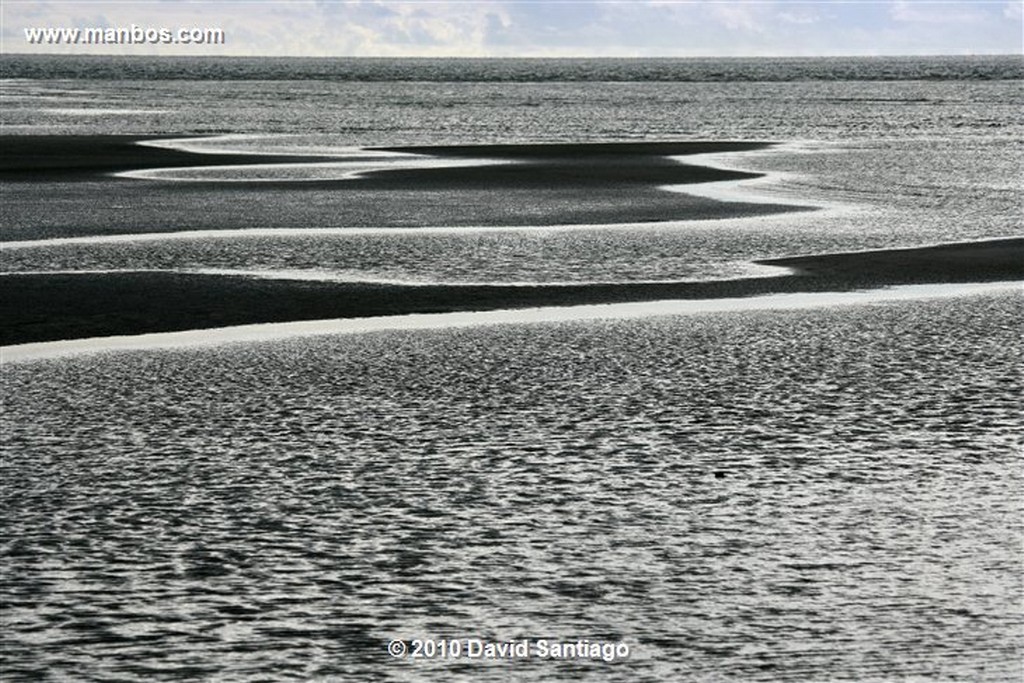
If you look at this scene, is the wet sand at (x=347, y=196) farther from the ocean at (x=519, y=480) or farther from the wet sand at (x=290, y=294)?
the wet sand at (x=290, y=294)

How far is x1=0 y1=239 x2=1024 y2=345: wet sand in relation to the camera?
11.1 m

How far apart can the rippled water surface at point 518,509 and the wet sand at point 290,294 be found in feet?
4.35

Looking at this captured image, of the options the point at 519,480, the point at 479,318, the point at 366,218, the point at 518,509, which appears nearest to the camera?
the point at 518,509

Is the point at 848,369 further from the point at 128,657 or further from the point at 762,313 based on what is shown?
the point at 128,657

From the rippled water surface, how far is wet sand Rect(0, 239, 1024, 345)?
133 centimetres

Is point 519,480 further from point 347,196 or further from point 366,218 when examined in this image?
point 347,196

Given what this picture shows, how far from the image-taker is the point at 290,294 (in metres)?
12.4

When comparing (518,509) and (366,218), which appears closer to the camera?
(518,509)

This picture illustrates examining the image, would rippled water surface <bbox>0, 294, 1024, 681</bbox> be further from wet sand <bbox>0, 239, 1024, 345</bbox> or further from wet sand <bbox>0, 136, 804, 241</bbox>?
wet sand <bbox>0, 136, 804, 241</bbox>

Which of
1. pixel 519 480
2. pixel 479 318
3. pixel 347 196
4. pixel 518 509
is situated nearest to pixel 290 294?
pixel 479 318

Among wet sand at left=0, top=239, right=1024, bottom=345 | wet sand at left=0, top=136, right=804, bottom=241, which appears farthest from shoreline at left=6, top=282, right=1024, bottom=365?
wet sand at left=0, top=136, right=804, bottom=241

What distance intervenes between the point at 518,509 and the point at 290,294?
6493mm

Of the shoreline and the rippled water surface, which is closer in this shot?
the rippled water surface

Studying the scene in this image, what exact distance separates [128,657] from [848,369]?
537 centimetres
